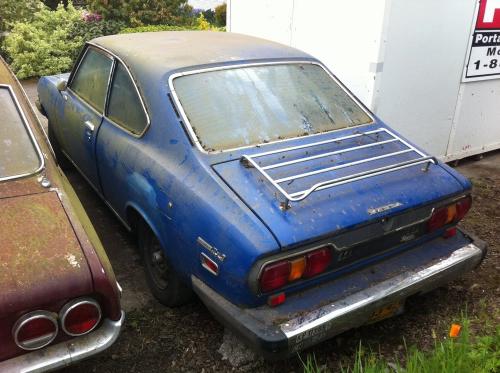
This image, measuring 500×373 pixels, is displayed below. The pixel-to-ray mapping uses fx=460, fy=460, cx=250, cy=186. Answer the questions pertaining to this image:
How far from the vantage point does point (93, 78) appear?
371 centimetres

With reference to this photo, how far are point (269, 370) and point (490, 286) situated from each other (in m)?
1.72

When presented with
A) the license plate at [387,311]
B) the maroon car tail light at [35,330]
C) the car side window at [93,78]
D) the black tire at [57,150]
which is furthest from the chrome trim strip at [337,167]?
the black tire at [57,150]

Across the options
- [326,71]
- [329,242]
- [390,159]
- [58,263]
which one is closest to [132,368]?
[58,263]

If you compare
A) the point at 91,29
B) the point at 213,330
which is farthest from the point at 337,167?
the point at 91,29

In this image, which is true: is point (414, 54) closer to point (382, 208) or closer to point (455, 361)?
point (382, 208)

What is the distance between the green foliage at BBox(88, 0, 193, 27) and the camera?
34.7ft

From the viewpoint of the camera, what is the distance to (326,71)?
3445 mm

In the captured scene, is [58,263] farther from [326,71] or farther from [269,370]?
[326,71]

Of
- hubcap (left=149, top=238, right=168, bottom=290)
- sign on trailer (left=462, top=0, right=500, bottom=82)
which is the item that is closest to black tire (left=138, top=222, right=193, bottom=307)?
hubcap (left=149, top=238, right=168, bottom=290)

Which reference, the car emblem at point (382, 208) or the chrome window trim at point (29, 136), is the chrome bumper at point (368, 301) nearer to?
the car emblem at point (382, 208)

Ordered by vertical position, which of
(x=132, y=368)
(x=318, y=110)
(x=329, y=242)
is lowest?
(x=132, y=368)

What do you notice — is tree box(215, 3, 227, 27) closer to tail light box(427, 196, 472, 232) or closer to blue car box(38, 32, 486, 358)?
blue car box(38, 32, 486, 358)

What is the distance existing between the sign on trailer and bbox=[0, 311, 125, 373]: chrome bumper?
14.5 feet

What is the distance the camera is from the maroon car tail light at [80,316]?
1.82 metres
